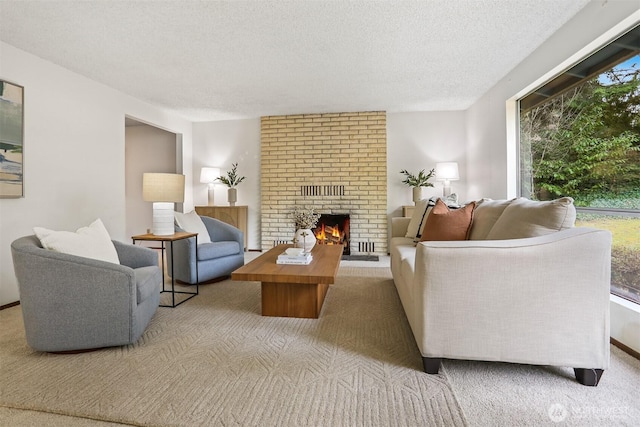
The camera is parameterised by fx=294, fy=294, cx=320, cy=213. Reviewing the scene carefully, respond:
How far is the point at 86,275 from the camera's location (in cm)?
168

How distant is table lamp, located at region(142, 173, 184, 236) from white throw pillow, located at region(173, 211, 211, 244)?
406mm

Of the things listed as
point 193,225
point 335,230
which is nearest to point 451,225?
point 193,225

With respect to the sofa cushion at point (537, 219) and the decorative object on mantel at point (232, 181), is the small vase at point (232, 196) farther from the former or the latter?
the sofa cushion at point (537, 219)

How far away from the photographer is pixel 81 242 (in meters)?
1.86

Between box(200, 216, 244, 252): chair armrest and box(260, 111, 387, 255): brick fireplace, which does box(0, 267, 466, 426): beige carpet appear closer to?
box(200, 216, 244, 252): chair armrest

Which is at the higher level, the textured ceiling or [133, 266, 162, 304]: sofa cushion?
the textured ceiling

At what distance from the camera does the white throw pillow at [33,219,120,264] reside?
5.74 feet

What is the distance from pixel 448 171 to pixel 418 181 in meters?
0.47

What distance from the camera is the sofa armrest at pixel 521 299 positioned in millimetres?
1352

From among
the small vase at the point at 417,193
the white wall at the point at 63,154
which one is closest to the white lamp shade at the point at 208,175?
the white wall at the point at 63,154

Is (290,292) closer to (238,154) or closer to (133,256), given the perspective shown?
(133,256)

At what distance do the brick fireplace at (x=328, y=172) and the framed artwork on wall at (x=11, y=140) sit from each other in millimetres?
3102

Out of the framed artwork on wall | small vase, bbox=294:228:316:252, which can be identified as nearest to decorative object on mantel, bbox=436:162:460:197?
small vase, bbox=294:228:316:252

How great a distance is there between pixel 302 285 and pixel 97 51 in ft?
9.81
